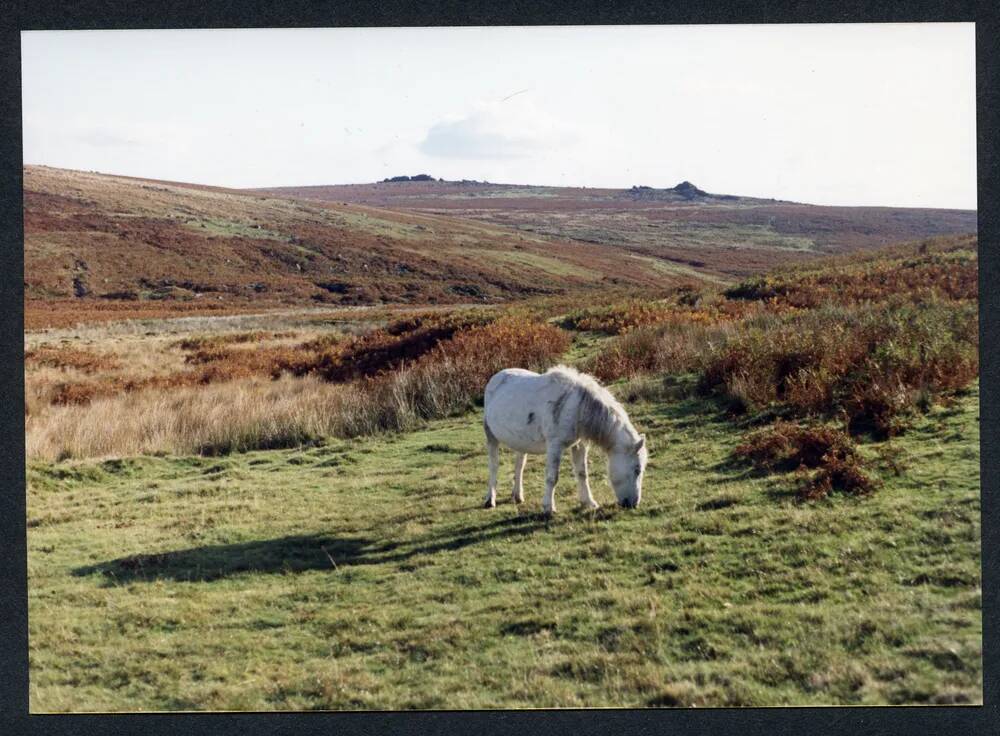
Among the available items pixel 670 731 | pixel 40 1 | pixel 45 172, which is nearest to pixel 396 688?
pixel 670 731

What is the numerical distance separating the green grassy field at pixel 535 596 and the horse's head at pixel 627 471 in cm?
19

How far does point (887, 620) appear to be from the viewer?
5988 mm

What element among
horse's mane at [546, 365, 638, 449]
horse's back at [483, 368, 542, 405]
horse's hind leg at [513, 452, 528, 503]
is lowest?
horse's hind leg at [513, 452, 528, 503]

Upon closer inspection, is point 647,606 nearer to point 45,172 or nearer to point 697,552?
point 697,552

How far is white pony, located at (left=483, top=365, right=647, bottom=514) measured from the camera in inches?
329

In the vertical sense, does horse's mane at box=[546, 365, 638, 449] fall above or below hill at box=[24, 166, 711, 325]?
below

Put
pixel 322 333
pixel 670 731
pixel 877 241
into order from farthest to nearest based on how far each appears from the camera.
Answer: pixel 877 241 → pixel 322 333 → pixel 670 731

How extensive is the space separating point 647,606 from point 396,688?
213 cm

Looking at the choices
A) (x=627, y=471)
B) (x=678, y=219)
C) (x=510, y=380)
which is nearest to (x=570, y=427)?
(x=627, y=471)

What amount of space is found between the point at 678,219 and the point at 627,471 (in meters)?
95.9

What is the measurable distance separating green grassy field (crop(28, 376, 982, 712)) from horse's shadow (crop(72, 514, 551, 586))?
35 mm

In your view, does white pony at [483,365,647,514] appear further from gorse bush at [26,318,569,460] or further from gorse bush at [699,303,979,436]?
gorse bush at [26,318,569,460]

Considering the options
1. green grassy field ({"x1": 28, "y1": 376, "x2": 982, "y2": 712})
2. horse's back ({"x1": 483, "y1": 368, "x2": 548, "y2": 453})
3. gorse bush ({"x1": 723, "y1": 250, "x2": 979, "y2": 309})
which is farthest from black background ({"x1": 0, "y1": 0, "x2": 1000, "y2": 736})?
gorse bush ({"x1": 723, "y1": 250, "x2": 979, "y2": 309})

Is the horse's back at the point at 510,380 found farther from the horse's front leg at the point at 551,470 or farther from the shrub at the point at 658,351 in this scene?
the shrub at the point at 658,351
